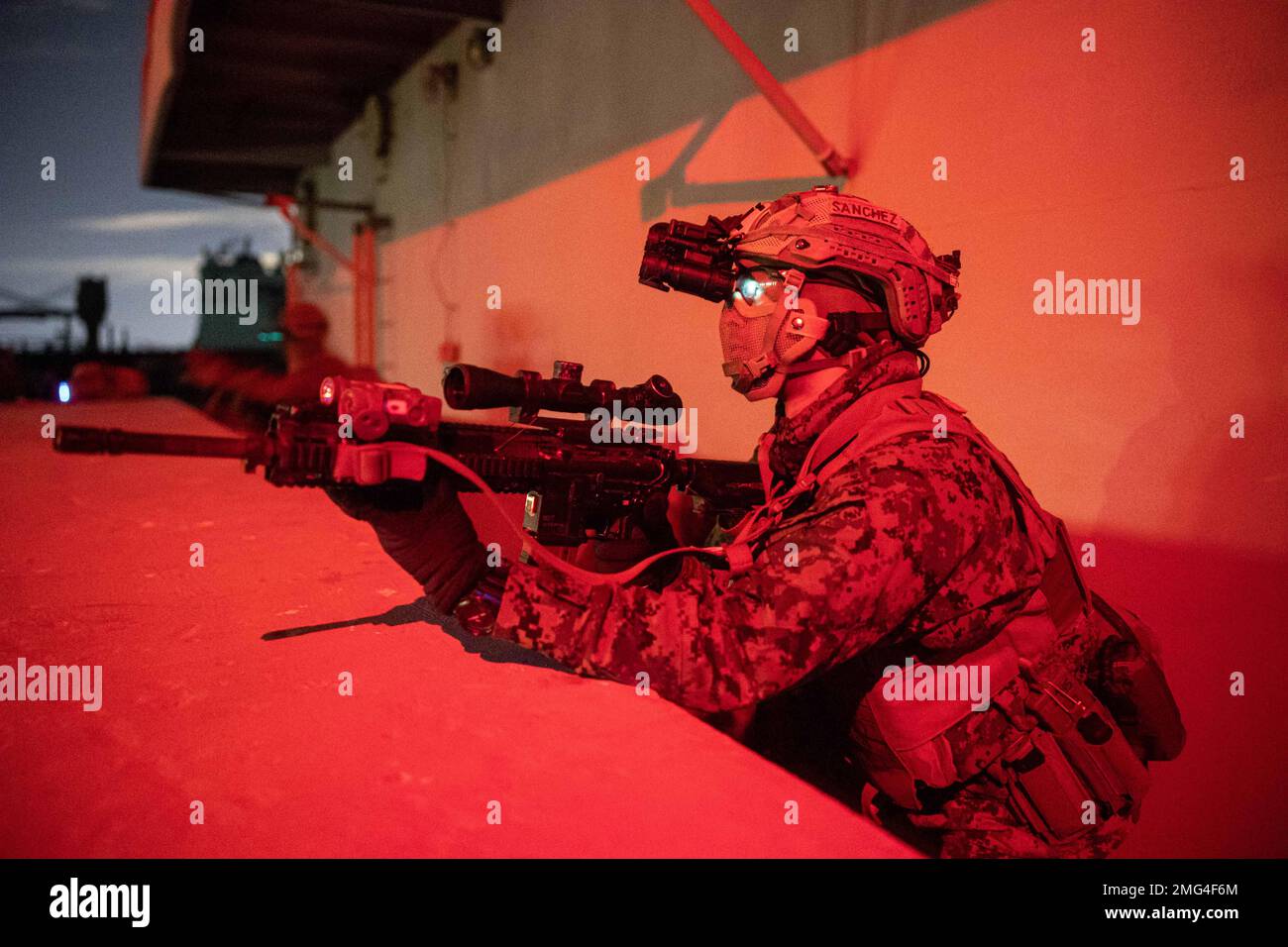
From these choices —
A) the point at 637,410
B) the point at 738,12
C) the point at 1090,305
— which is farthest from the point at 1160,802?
the point at 738,12

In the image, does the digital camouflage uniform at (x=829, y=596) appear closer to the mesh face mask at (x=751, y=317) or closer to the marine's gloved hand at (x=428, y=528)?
the marine's gloved hand at (x=428, y=528)

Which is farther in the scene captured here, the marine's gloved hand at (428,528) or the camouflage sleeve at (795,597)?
the marine's gloved hand at (428,528)

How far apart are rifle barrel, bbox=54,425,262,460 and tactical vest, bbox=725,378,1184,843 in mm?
1048

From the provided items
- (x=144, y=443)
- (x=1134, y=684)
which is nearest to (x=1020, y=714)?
(x=1134, y=684)

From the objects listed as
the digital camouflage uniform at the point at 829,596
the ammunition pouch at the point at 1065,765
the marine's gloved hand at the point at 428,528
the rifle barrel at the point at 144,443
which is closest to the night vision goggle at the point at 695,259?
the digital camouflage uniform at the point at 829,596

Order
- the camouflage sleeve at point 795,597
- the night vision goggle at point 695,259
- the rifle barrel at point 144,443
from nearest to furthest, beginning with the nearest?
1. the rifle barrel at point 144,443
2. the camouflage sleeve at point 795,597
3. the night vision goggle at point 695,259

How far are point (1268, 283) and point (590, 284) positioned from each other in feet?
13.7

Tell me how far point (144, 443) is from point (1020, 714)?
6.46 feet

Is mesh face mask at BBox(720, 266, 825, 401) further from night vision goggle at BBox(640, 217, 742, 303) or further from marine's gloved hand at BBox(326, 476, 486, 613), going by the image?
marine's gloved hand at BBox(326, 476, 486, 613)

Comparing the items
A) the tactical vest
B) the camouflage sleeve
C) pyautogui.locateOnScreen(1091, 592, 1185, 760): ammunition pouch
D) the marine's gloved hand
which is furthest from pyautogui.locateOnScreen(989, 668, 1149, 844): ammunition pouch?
the marine's gloved hand

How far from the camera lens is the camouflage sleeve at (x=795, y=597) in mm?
1440

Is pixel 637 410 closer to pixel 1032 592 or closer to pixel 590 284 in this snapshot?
pixel 1032 592

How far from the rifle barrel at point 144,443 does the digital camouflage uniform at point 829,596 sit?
584mm
